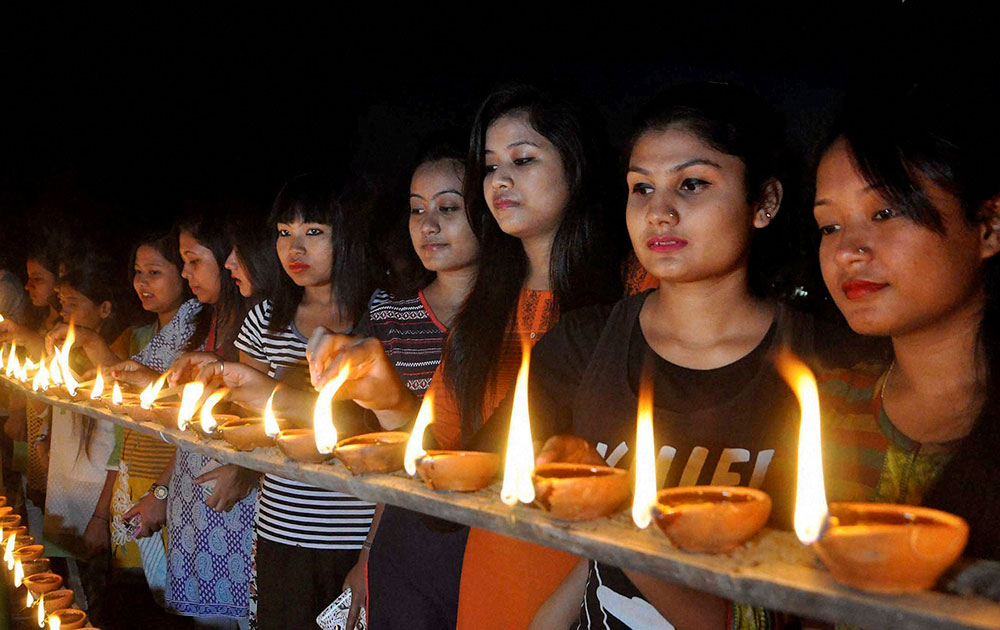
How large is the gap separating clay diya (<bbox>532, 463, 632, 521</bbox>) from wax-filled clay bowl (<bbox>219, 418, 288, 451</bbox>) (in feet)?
2.50

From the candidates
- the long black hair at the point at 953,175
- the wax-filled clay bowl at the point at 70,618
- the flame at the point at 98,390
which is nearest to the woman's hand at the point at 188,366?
the flame at the point at 98,390

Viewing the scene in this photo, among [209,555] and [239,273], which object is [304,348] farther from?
[209,555]

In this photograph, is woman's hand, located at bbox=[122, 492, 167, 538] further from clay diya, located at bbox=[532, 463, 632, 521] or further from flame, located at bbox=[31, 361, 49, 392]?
clay diya, located at bbox=[532, 463, 632, 521]

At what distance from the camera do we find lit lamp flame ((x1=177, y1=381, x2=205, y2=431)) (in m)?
1.87

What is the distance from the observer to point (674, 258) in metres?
1.88

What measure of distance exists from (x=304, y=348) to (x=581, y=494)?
9.29 feet

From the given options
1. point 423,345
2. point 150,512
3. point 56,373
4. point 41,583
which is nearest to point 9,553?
point 41,583

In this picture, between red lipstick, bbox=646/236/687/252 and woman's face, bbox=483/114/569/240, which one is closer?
red lipstick, bbox=646/236/687/252

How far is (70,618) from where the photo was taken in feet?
8.66

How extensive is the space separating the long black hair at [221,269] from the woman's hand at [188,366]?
6.68ft

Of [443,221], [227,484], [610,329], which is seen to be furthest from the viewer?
[227,484]

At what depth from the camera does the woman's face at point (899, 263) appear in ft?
4.77

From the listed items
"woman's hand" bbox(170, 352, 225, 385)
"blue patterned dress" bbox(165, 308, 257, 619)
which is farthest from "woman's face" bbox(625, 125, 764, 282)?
"blue patterned dress" bbox(165, 308, 257, 619)

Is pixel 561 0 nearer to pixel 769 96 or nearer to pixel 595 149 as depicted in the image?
pixel 769 96
